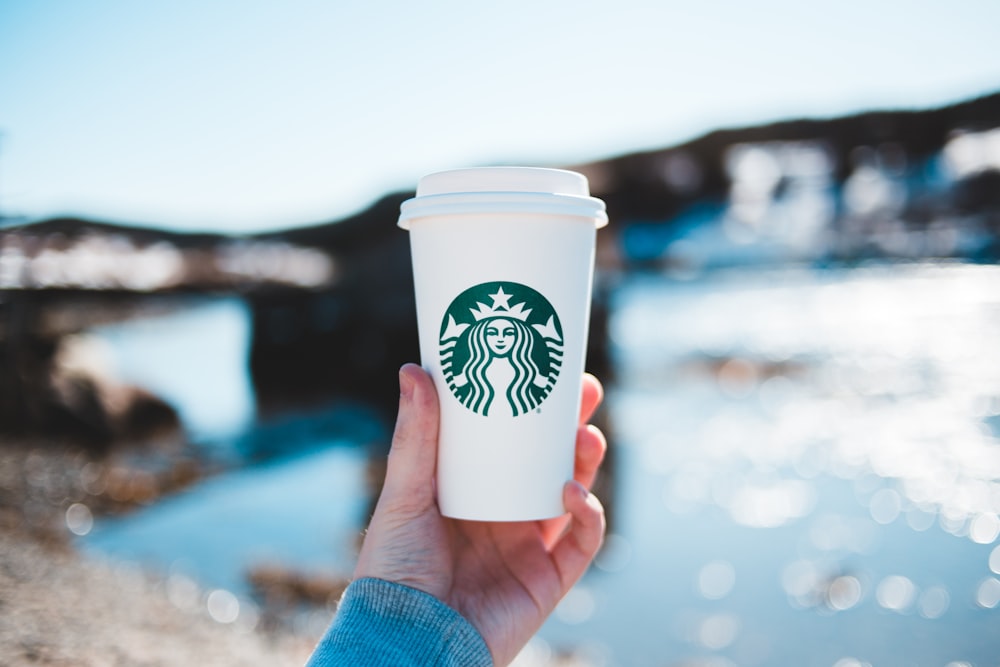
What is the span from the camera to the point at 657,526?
584cm

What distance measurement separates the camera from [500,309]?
1.44 meters

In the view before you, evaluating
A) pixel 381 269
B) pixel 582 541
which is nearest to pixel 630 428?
pixel 582 541

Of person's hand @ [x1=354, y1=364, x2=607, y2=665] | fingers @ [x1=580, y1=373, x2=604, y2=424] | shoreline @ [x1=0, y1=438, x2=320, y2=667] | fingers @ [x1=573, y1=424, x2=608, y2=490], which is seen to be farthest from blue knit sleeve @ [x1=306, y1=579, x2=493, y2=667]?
shoreline @ [x1=0, y1=438, x2=320, y2=667]

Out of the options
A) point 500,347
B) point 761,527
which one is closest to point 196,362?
point 761,527

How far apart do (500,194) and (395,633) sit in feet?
2.85

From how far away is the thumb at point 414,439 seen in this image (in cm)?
145

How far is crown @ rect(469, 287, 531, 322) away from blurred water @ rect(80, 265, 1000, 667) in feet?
10.4

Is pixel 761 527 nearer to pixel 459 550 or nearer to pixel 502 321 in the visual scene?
pixel 459 550

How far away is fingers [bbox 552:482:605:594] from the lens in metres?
1.53

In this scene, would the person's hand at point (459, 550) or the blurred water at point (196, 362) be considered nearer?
the person's hand at point (459, 550)

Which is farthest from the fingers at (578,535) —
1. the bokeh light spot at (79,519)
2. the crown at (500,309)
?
the bokeh light spot at (79,519)

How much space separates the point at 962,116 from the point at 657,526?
2536cm

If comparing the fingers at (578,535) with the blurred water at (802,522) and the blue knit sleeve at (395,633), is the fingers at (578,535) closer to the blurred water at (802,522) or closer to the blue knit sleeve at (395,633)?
the blue knit sleeve at (395,633)

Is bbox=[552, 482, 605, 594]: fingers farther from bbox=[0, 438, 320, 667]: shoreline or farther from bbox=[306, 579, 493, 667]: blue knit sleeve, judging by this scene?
bbox=[0, 438, 320, 667]: shoreline
